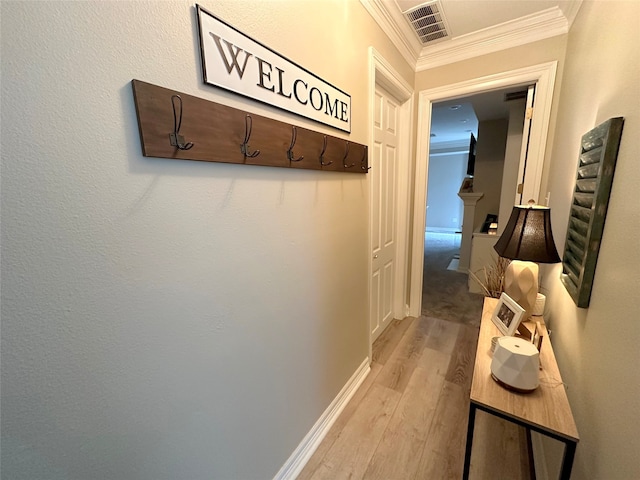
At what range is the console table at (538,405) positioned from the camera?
79cm

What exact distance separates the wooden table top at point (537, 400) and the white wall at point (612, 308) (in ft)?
0.23

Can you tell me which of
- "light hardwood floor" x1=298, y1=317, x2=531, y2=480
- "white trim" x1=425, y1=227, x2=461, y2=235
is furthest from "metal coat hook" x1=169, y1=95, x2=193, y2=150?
"white trim" x1=425, y1=227, x2=461, y2=235

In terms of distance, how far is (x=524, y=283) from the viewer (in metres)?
1.36

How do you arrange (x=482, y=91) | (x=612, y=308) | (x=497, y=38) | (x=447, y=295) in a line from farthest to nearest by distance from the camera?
(x=447, y=295), (x=482, y=91), (x=497, y=38), (x=612, y=308)

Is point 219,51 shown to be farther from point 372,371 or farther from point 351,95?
point 372,371

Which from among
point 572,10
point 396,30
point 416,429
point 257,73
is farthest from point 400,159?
point 416,429

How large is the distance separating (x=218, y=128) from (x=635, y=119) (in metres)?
1.22

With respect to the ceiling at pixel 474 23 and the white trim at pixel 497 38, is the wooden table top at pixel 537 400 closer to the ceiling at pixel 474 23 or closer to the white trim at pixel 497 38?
the ceiling at pixel 474 23

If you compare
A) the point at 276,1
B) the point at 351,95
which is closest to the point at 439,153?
the point at 351,95

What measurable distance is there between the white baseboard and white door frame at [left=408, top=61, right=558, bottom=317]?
4.35 ft

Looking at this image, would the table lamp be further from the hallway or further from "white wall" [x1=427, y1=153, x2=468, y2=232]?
"white wall" [x1=427, y1=153, x2=468, y2=232]

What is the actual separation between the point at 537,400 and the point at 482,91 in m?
2.23

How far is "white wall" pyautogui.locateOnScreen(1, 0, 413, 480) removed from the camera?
0.51 m

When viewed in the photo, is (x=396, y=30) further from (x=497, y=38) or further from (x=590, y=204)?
(x=590, y=204)
